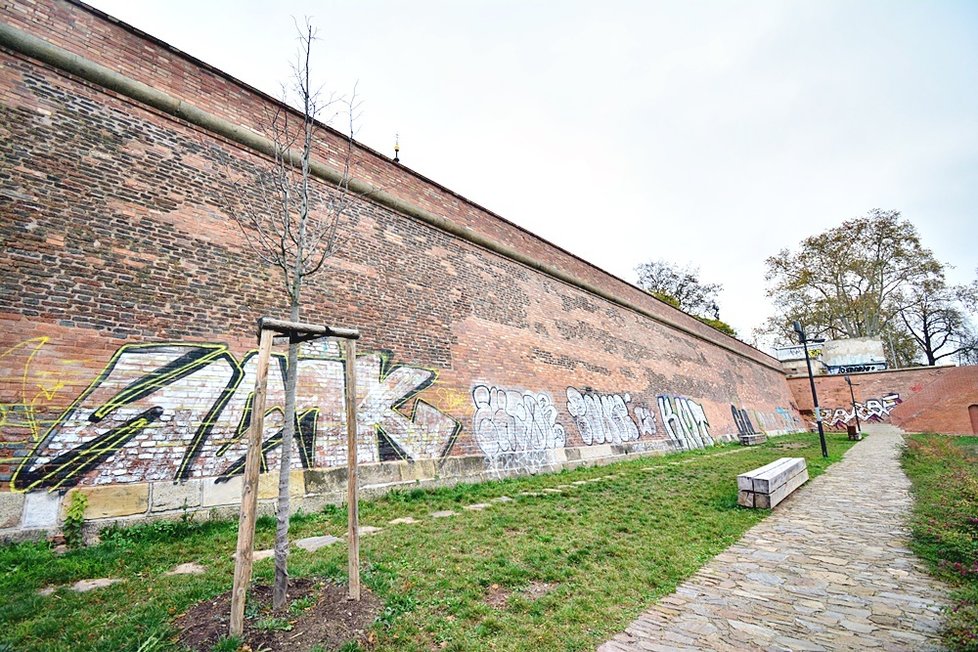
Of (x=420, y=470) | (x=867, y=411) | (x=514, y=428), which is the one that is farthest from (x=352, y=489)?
(x=867, y=411)

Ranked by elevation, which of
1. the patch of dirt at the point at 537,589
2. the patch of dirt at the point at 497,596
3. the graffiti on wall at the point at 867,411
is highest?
the patch of dirt at the point at 497,596

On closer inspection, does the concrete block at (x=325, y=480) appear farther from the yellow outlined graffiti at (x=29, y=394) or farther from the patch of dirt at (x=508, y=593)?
the patch of dirt at (x=508, y=593)

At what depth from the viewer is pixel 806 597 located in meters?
3.43

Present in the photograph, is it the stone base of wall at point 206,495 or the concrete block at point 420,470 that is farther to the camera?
the concrete block at point 420,470

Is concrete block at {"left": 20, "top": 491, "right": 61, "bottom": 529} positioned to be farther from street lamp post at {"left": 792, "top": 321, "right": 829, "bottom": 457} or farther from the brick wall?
street lamp post at {"left": 792, "top": 321, "right": 829, "bottom": 457}

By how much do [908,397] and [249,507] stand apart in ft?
127

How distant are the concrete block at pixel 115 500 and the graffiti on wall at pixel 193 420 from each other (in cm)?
9

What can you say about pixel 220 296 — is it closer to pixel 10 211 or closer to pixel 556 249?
pixel 10 211

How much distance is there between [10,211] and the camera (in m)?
4.80

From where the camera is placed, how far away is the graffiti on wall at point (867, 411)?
29.3 metres

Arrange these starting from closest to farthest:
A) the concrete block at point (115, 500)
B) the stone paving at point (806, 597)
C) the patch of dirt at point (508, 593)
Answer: the stone paving at point (806, 597), the patch of dirt at point (508, 593), the concrete block at point (115, 500)

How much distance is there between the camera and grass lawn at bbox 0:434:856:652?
278 cm

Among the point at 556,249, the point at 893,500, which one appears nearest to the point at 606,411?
the point at 556,249

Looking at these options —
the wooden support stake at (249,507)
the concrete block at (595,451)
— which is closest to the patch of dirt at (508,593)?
the wooden support stake at (249,507)
